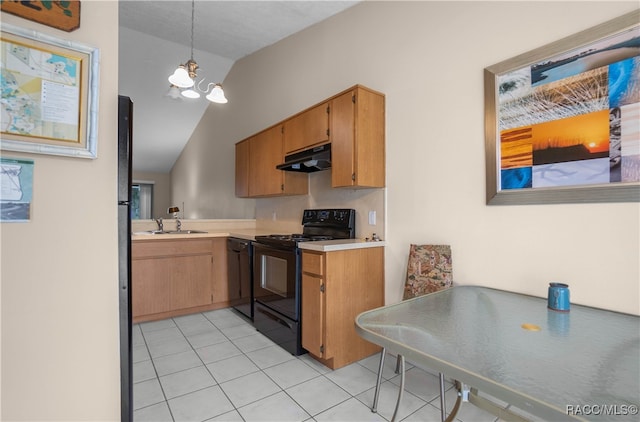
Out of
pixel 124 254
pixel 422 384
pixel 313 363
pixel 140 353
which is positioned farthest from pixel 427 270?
pixel 140 353

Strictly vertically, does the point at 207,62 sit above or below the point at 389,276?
above

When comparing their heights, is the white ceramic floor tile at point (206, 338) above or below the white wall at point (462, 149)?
below

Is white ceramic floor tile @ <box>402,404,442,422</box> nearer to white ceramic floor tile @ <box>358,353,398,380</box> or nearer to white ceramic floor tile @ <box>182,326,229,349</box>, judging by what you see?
white ceramic floor tile @ <box>358,353,398,380</box>

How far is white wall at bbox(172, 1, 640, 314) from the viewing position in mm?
1455

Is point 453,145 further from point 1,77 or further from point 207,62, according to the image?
point 207,62

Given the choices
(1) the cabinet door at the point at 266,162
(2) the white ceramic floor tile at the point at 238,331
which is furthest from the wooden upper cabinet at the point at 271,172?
(2) the white ceramic floor tile at the point at 238,331

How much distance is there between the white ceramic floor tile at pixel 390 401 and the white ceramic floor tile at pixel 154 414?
1.13 meters

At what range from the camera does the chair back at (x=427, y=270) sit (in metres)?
1.99

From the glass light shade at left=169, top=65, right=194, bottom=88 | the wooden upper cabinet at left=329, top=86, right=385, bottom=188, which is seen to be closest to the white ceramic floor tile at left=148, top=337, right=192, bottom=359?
the wooden upper cabinet at left=329, top=86, right=385, bottom=188

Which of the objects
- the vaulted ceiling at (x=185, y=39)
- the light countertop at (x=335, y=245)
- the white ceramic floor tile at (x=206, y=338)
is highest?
the vaulted ceiling at (x=185, y=39)

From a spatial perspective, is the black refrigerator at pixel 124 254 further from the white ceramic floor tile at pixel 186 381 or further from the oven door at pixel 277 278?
the oven door at pixel 277 278

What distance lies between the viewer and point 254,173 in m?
3.69

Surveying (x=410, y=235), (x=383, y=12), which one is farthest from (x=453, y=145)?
(x=383, y=12)

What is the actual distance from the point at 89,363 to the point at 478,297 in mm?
1717
